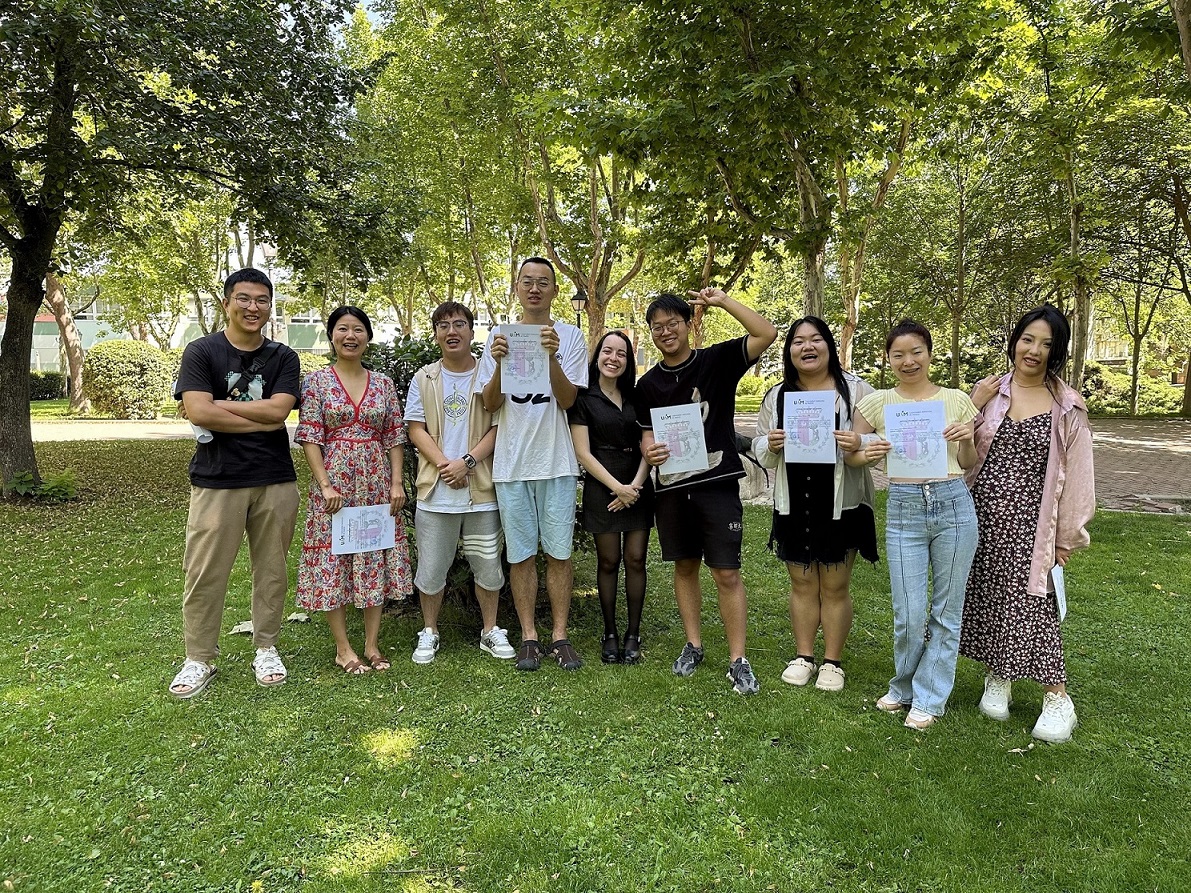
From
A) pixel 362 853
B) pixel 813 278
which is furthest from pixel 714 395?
pixel 813 278

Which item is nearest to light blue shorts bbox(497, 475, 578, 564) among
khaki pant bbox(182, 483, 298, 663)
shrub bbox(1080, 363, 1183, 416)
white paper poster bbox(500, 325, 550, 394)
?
white paper poster bbox(500, 325, 550, 394)

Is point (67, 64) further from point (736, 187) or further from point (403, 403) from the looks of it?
point (736, 187)

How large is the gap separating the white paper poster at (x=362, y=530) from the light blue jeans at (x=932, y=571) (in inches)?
110

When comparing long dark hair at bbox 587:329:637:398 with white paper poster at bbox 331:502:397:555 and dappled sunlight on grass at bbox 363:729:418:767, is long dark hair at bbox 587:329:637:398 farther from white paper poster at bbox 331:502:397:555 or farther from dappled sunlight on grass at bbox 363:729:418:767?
dappled sunlight on grass at bbox 363:729:418:767

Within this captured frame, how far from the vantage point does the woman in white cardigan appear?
363cm

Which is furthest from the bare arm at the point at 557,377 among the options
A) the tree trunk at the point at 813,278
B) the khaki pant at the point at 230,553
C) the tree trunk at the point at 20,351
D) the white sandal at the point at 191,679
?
the tree trunk at the point at 20,351

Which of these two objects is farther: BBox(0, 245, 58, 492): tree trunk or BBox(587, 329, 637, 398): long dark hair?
BBox(0, 245, 58, 492): tree trunk

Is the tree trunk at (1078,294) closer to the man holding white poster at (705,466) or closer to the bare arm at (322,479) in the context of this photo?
the man holding white poster at (705,466)

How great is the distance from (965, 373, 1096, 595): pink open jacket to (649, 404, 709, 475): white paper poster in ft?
5.44

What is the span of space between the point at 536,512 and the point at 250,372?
181 centimetres

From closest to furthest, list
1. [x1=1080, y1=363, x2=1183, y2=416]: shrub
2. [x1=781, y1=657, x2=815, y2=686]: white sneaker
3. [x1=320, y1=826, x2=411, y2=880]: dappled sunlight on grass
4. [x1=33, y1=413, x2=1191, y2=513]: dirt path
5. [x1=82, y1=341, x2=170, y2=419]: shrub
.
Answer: [x1=320, y1=826, x2=411, y2=880]: dappled sunlight on grass, [x1=781, y1=657, x2=815, y2=686]: white sneaker, [x1=33, y1=413, x2=1191, y2=513]: dirt path, [x1=82, y1=341, x2=170, y2=419]: shrub, [x1=1080, y1=363, x2=1183, y2=416]: shrub

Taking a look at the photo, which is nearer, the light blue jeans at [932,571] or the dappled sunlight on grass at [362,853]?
the dappled sunlight on grass at [362,853]

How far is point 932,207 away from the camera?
22688mm

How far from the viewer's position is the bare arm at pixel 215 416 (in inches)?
141
